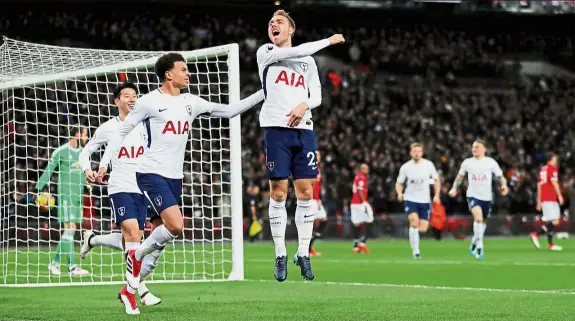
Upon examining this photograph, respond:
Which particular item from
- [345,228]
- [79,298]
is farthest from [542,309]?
[345,228]

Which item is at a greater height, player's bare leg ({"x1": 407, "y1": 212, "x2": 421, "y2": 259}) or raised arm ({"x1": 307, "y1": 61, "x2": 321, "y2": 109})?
raised arm ({"x1": 307, "y1": 61, "x2": 321, "y2": 109})

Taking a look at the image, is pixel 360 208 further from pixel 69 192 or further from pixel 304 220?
pixel 304 220

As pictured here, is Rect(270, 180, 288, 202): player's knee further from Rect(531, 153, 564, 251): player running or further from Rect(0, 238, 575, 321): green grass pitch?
Rect(531, 153, 564, 251): player running

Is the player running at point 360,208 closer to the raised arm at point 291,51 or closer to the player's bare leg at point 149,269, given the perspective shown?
the player's bare leg at point 149,269

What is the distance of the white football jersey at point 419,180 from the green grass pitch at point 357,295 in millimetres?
1673

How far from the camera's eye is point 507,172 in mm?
36906

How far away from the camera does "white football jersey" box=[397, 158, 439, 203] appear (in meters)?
21.2

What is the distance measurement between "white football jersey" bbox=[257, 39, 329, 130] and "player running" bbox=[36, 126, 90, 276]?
23.7 ft

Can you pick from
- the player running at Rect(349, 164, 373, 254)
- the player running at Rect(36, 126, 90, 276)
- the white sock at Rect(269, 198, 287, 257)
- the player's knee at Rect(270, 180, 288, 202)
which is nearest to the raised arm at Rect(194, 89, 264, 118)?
the player's knee at Rect(270, 180, 288, 202)

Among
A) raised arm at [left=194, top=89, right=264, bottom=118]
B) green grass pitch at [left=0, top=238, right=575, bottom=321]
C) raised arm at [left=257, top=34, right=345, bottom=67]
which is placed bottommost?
green grass pitch at [left=0, top=238, right=575, bottom=321]

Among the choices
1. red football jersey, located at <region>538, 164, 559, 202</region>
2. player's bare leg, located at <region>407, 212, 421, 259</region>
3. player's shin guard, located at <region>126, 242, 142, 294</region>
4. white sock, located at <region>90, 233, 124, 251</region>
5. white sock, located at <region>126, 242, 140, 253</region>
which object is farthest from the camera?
red football jersey, located at <region>538, 164, 559, 202</region>

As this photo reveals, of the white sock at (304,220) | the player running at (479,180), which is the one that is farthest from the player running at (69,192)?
the player running at (479,180)

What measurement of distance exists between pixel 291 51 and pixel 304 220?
1.64 m

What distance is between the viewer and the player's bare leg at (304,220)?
31.3 feet
